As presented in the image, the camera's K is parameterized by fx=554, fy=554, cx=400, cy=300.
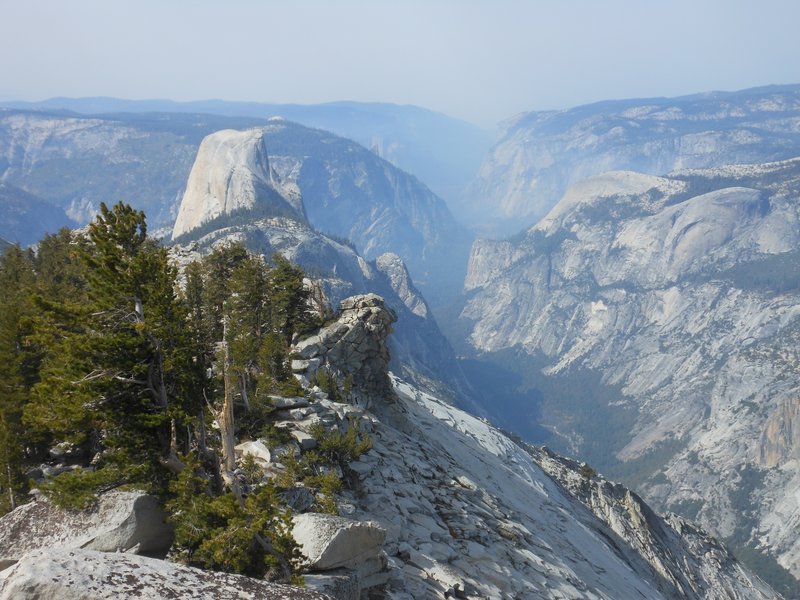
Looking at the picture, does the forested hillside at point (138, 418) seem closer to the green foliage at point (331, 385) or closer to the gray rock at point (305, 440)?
the gray rock at point (305, 440)

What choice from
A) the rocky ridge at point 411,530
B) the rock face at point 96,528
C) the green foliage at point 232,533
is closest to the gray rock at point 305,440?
the rocky ridge at point 411,530

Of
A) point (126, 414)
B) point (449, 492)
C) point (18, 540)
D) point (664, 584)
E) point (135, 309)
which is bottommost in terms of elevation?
point (664, 584)

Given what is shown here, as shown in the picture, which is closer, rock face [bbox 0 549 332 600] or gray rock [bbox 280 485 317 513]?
rock face [bbox 0 549 332 600]

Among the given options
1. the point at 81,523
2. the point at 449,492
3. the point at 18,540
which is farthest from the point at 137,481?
the point at 449,492

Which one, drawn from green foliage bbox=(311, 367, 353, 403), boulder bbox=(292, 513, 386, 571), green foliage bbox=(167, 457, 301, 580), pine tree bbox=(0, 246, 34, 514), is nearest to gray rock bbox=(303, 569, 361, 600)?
boulder bbox=(292, 513, 386, 571)

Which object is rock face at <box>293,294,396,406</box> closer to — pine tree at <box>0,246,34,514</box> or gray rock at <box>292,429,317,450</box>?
gray rock at <box>292,429,317,450</box>

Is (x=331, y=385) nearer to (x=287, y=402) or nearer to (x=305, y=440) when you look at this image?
(x=287, y=402)

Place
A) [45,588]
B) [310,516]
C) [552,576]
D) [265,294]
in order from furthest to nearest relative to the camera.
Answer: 1. [265,294]
2. [552,576]
3. [310,516]
4. [45,588]

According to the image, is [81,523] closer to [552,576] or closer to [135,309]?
[135,309]

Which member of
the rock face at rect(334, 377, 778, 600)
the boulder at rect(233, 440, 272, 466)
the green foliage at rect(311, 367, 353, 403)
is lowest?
the rock face at rect(334, 377, 778, 600)
